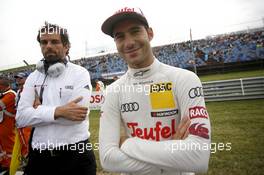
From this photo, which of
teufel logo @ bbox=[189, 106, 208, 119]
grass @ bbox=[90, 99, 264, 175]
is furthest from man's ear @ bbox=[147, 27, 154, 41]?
grass @ bbox=[90, 99, 264, 175]

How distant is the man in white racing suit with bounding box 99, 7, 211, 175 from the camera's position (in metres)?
1.62

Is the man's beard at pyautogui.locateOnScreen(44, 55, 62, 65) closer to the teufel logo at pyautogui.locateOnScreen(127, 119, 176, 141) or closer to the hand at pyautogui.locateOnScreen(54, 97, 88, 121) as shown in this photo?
A: the hand at pyautogui.locateOnScreen(54, 97, 88, 121)

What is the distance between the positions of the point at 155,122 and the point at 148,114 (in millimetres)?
79

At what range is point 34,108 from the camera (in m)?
2.62

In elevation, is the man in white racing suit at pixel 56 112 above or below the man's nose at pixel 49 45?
below

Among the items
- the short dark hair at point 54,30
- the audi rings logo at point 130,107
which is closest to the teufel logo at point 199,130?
the audi rings logo at point 130,107

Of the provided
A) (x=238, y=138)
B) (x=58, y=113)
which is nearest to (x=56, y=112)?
(x=58, y=113)

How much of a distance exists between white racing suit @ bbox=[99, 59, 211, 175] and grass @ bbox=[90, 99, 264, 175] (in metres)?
3.05

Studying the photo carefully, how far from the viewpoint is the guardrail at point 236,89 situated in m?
11.4

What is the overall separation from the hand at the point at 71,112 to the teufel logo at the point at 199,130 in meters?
1.17

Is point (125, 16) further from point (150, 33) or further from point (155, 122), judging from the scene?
point (155, 122)
